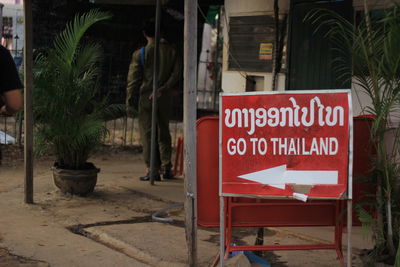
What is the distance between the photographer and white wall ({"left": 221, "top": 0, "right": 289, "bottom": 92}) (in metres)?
8.65

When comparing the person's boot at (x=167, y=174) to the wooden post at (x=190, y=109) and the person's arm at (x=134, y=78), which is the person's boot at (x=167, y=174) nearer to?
the person's arm at (x=134, y=78)

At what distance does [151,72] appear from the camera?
8.36 meters

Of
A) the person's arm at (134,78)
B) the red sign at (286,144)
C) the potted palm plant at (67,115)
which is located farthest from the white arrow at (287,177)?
the person's arm at (134,78)

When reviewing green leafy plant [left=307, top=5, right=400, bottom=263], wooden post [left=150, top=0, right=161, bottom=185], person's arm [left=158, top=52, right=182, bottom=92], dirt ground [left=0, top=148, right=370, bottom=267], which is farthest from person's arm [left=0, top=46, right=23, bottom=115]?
person's arm [left=158, top=52, right=182, bottom=92]

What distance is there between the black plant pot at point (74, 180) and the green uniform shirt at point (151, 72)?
1370 millimetres

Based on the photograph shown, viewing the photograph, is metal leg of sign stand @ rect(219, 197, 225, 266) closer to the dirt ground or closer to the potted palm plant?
the dirt ground

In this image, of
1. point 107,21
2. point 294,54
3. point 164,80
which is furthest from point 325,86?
point 107,21

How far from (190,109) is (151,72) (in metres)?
3.86

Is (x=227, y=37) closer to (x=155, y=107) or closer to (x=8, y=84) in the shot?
(x=155, y=107)

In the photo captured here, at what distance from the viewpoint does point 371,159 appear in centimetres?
467

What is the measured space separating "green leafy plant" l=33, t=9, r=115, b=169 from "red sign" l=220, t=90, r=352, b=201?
293 centimetres

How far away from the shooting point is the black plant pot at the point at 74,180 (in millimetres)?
7164

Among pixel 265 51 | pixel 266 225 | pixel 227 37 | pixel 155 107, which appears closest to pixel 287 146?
pixel 266 225

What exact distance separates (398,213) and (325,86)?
12.0 ft
